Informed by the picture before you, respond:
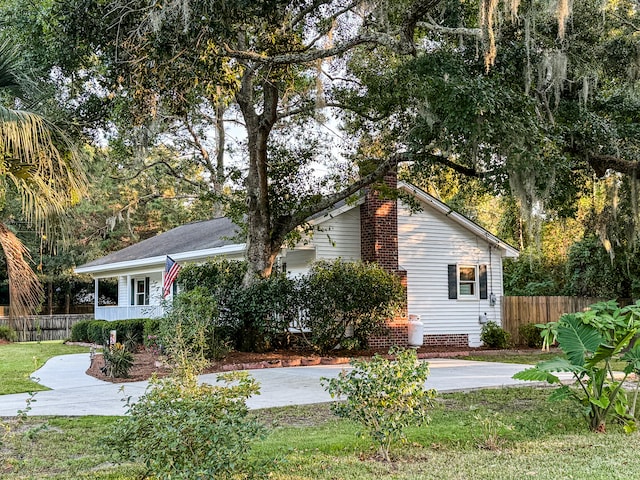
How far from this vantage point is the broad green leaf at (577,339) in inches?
252

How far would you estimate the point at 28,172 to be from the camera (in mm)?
6379

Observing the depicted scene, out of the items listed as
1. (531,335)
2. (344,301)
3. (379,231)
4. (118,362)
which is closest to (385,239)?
(379,231)

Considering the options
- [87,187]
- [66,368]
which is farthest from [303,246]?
[87,187]

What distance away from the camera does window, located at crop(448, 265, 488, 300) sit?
62.0ft

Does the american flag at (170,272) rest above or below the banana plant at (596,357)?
above

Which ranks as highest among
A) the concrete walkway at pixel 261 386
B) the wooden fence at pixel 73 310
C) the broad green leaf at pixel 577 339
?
the broad green leaf at pixel 577 339

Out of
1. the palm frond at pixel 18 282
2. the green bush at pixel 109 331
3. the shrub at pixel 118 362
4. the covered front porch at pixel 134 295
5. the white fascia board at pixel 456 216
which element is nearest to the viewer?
the palm frond at pixel 18 282

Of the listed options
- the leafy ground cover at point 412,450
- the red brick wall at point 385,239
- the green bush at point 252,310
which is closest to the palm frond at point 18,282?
the leafy ground cover at point 412,450

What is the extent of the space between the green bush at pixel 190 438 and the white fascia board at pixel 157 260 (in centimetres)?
1148

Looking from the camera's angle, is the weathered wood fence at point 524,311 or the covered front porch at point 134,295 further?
the covered front porch at point 134,295

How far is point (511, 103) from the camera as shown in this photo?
35.7 feet

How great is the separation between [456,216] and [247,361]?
8.43m

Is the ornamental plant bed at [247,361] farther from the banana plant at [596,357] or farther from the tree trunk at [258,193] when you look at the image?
the banana plant at [596,357]

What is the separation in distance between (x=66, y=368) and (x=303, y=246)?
6.37 meters
